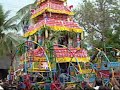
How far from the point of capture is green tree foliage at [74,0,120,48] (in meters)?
34.1

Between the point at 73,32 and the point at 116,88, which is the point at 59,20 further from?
the point at 116,88

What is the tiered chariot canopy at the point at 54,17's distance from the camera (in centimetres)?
2425

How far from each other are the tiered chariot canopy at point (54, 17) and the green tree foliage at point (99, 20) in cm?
860

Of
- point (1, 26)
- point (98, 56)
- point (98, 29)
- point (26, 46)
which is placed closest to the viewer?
point (26, 46)

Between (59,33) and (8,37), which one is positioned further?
(8,37)

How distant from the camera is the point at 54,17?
83.9ft

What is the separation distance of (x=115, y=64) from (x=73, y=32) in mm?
5389

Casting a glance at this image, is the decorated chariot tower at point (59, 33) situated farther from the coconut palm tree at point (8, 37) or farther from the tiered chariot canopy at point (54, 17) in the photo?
the coconut palm tree at point (8, 37)

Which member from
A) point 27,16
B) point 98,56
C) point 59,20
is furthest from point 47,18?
point 27,16

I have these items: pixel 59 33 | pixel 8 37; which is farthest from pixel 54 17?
pixel 8 37

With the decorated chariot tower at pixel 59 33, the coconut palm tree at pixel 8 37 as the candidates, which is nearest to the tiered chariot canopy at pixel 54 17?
the decorated chariot tower at pixel 59 33

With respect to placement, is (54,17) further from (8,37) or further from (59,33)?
(8,37)

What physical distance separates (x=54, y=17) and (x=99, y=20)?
10926 mm

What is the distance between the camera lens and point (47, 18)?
2472cm
